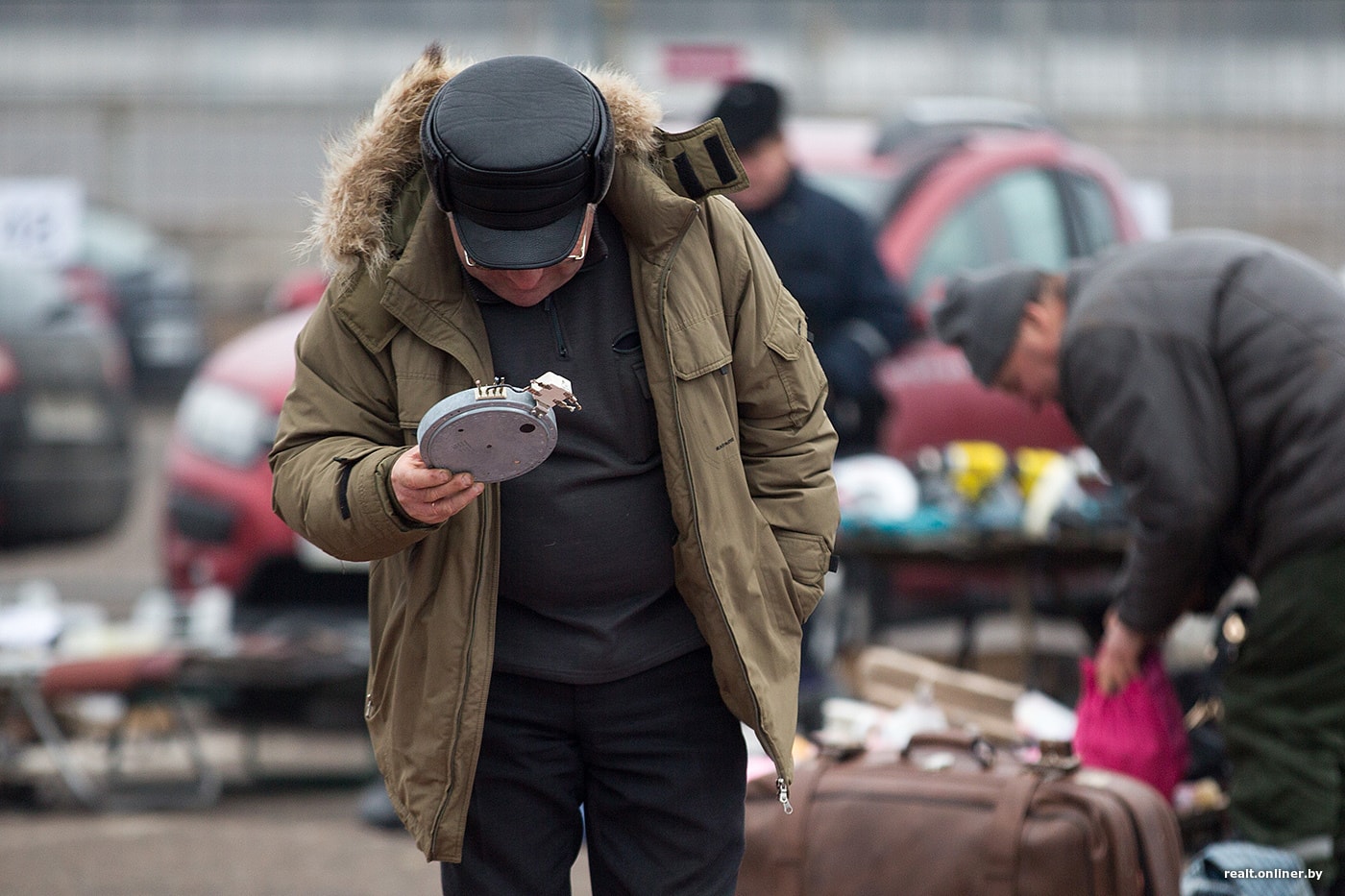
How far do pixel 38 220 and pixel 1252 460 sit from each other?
490 centimetres

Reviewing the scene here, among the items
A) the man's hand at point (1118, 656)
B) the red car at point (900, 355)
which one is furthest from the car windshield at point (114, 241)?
the man's hand at point (1118, 656)

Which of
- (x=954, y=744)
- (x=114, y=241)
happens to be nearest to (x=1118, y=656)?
(x=954, y=744)

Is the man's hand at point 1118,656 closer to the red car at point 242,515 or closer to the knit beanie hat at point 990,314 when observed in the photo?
the knit beanie hat at point 990,314

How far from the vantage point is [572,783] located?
9.10ft

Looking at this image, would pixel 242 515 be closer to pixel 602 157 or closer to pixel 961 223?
pixel 961 223

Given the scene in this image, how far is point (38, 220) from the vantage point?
684 centimetres

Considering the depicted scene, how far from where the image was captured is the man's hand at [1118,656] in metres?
3.98

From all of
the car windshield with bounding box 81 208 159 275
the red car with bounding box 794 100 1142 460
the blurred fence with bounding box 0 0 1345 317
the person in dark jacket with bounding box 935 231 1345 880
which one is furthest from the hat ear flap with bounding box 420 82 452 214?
the blurred fence with bounding box 0 0 1345 317

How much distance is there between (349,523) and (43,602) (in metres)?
3.74

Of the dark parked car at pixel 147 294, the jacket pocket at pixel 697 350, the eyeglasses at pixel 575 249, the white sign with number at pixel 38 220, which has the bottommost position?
the dark parked car at pixel 147 294

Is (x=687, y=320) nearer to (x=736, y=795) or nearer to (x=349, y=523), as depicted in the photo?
(x=349, y=523)

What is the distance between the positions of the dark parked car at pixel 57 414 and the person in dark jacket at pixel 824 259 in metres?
3.82

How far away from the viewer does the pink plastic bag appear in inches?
156

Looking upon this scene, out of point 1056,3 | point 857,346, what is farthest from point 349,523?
point 1056,3
